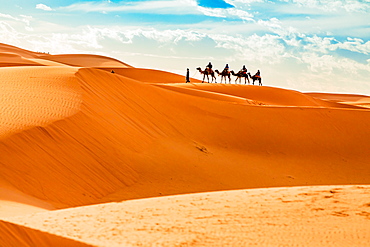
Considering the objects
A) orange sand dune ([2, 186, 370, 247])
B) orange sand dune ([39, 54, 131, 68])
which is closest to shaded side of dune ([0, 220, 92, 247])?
orange sand dune ([2, 186, 370, 247])

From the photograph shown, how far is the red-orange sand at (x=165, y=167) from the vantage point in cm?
735

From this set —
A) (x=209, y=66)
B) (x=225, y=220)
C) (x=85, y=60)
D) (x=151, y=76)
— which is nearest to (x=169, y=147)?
(x=225, y=220)

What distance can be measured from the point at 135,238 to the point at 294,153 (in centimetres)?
1477

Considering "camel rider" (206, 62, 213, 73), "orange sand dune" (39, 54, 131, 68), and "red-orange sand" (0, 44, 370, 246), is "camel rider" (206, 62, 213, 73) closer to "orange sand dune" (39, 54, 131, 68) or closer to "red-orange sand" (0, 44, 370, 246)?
"red-orange sand" (0, 44, 370, 246)

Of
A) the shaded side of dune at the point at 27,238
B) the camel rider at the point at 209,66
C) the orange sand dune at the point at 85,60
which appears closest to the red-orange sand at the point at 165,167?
the shaded side of dune at the point at 27,238

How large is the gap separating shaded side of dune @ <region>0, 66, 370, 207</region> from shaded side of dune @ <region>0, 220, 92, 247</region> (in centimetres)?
A: 444

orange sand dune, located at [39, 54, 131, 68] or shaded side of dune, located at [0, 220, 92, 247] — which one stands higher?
orange sand dune, located at [39, 54, 131, 68]

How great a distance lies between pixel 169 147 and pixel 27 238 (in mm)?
10740

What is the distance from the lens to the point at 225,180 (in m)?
16.1

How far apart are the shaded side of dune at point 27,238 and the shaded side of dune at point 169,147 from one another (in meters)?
4.44

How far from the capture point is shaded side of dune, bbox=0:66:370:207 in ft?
41.2

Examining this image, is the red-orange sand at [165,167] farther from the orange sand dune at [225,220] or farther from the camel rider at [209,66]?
the camel rider at [209,66]

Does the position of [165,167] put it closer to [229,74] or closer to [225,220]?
[225,220]

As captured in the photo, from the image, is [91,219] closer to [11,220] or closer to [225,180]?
[11,220]
